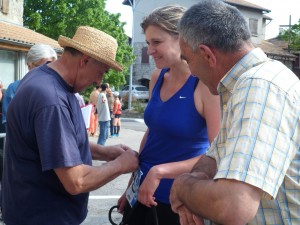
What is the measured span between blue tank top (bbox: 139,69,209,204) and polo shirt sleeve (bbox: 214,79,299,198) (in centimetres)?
115

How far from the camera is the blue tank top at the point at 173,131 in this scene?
2484 millimetres

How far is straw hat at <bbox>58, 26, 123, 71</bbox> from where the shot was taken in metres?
2.39

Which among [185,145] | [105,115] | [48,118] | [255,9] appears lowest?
[105,115]

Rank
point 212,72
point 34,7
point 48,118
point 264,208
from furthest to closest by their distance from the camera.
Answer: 1. point 34,7
2. point 48,118
3. point 212,72
4. point 264,208

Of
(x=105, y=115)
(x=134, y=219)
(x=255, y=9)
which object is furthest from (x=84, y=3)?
(x=134, y=219)

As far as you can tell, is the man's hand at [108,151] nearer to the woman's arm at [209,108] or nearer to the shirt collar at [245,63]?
the woman's arm at [209,108]

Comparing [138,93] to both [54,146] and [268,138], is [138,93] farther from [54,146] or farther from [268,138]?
[268,138]

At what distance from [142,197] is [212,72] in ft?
3.55

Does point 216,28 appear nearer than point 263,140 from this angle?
No

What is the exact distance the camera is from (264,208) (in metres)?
1.45

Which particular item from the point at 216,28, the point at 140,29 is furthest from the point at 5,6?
the point at 140,29

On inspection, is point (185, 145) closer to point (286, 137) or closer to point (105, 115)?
point (286, 137)

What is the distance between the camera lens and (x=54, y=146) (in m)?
2.09

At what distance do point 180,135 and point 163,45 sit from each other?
541 mm
